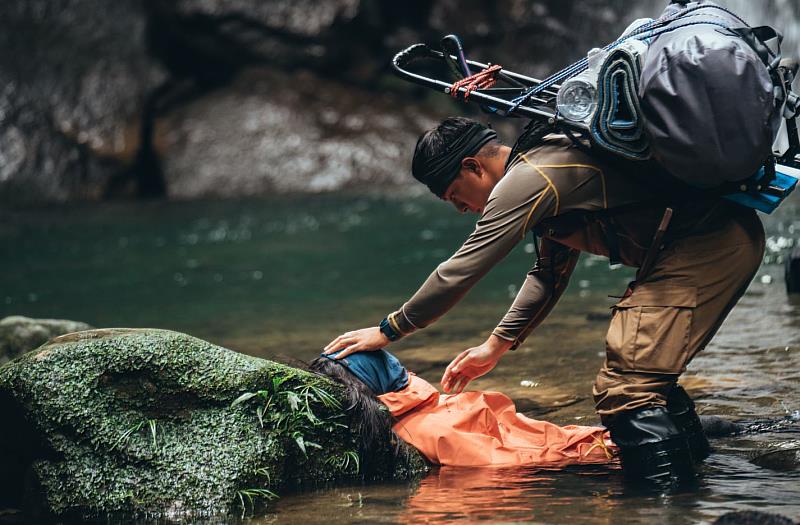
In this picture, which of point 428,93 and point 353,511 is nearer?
point 353,511

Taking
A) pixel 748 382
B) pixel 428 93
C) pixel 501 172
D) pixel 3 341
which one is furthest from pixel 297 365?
pixel 428 93

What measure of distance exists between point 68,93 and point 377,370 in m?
14.9

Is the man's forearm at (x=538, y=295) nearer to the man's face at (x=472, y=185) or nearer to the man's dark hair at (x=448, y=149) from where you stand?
the man's face at (x=472, y=185)

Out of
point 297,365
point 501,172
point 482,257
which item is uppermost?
point 501,172

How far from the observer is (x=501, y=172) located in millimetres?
3875

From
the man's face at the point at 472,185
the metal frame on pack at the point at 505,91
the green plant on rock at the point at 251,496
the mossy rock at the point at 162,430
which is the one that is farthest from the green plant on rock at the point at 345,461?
the metal frame on pack at the point at 505,91

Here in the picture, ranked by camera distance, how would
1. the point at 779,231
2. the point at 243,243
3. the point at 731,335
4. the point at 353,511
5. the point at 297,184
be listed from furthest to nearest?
the point at 297,184 < the point at 243,243 < the point at 779,231 < the point at 731,335 < the point at 353,511

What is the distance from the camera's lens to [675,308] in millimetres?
3609

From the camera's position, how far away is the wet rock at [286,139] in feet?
55.7

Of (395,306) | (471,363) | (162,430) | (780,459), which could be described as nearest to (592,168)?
(471,363)

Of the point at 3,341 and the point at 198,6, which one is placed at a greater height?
the point at 198,6

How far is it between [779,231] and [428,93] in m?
9.60

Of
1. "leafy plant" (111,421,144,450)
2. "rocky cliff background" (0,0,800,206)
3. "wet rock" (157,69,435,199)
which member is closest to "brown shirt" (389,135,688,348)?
"leafy plant" (111,421,144,450)

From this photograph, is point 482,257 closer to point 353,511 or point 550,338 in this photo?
point 353,511
